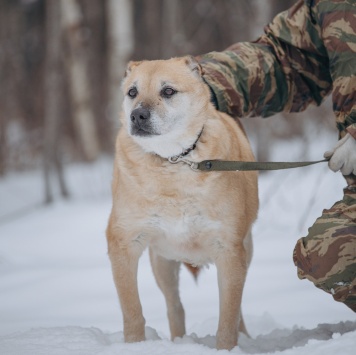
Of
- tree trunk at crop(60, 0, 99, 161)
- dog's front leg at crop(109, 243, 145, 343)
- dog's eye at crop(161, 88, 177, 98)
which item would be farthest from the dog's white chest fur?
tree trunk at crop(60, 0, 99, 161)

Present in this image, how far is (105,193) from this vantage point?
8141mm

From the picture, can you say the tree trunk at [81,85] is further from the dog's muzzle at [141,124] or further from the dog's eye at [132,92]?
the dog's muzzle at [141,124]

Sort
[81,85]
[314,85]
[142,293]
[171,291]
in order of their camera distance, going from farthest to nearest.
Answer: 1. [81,85]
2. [142,293]
3. [314,85]
4. [171,291]

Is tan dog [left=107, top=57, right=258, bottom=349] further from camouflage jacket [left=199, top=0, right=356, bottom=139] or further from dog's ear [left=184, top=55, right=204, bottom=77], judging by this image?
camouflage jacket [left=199, top=0, right=356, bottom=139]

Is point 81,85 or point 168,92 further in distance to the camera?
point 81,85

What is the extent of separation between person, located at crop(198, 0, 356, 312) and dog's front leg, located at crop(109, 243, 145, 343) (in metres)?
0.72

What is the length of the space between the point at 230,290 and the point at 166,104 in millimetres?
891

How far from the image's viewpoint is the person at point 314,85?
2553 millimetres

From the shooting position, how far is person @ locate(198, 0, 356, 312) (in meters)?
2.55

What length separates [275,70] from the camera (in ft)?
10.4

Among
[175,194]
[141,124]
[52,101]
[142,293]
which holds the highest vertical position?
[141,124]

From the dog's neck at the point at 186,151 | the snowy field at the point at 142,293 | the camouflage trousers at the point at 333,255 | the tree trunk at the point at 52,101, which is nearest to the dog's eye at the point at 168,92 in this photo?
the dog's neck at the point at 186,151

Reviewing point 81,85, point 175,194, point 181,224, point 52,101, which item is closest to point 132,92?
point 175,194

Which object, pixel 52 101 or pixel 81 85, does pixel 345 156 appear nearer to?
pixel 52 101
